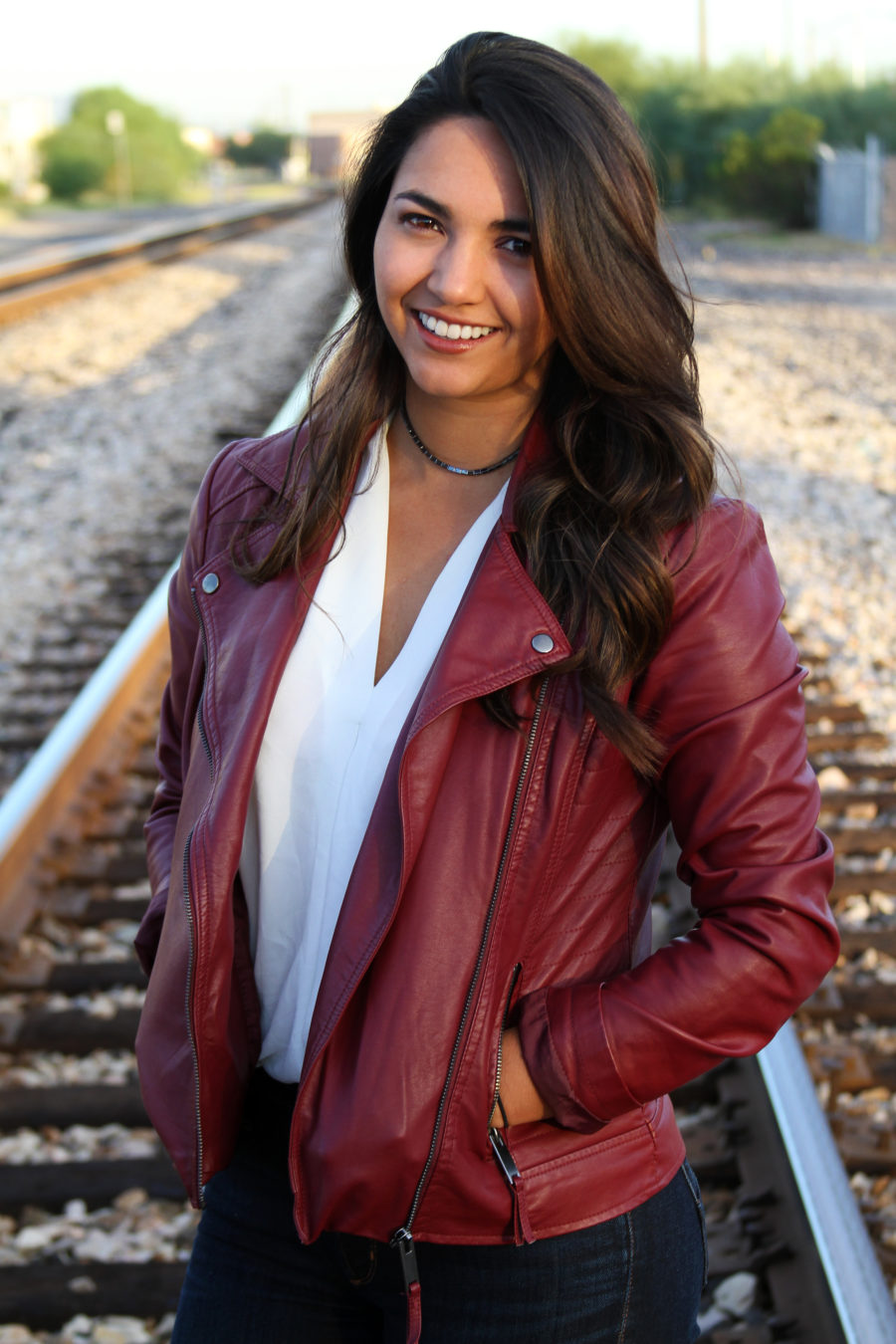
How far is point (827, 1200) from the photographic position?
8.89 feet

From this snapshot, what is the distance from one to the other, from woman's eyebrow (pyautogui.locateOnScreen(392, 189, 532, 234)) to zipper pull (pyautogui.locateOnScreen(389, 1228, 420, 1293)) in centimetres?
125

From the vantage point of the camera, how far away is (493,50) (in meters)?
1.81

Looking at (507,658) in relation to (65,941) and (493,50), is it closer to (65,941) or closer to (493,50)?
(493,50)

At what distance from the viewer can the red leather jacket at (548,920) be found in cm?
156

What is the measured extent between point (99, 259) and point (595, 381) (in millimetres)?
18078

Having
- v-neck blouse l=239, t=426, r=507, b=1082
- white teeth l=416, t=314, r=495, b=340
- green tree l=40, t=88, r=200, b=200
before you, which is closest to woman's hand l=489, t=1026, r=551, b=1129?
v-neck blouse l=239, t=426, r=507, b=1082

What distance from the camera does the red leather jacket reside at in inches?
61.5

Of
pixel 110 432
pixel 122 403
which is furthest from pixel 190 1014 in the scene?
pixel 122 403

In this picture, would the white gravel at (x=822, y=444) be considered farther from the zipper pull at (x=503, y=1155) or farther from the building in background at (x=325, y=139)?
the building in background at (x=325, y=139)

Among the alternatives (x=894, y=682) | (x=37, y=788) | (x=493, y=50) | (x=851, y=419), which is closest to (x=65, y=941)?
(x=37, y=788)

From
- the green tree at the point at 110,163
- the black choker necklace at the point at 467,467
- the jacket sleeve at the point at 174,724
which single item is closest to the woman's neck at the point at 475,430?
the black choker necklace at the point at 467,467

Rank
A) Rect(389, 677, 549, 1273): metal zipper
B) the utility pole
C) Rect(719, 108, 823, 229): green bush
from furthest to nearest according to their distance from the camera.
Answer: the utility pole < Rect(719, 108, 823, 229): green bush < Rect(389, 677, 549, 1273): metal zipper

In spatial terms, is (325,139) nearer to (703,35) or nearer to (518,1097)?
(703,35)

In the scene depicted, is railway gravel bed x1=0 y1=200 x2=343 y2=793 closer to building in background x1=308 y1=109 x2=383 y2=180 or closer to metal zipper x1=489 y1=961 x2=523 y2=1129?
metal zipper x1=489 y1=961 x2=523 y2=1129
